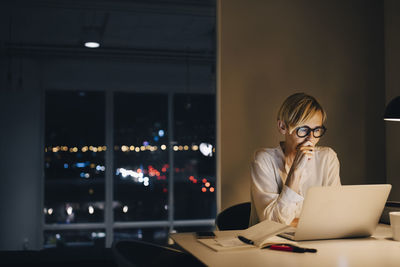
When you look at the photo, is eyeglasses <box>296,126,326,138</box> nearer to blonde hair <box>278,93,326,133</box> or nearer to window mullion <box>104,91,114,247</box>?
blonde hair <box>278,93,326,133</box>

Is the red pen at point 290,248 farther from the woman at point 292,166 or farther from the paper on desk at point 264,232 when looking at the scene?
the woman at point 292,166

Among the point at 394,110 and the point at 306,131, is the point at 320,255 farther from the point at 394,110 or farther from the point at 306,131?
the point at 394,110

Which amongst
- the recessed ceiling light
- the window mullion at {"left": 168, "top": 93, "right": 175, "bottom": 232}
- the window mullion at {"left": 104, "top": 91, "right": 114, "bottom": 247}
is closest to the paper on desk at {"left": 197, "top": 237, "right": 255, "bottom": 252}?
the recessed ceiling light

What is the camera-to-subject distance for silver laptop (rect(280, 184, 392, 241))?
6.16 ft

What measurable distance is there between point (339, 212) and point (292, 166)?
0.48 meters

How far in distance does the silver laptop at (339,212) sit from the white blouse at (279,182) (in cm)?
24

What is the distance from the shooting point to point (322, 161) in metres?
2.71

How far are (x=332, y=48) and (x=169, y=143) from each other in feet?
18.6

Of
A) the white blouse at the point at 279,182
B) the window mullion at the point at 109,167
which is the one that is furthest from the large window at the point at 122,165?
the white blouse at the point at 279,182

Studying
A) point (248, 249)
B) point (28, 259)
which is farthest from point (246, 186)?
point (28, 259)

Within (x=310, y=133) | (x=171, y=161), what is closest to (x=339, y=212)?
(x=310, y=133)

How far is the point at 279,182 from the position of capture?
260 centimetres

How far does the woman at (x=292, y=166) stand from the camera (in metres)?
2.34

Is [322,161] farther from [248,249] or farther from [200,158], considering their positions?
[200,158]
